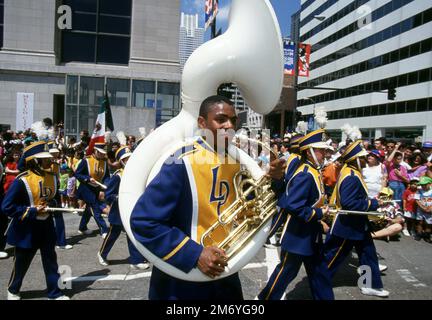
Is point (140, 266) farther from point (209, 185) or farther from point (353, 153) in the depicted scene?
point (209, 185)

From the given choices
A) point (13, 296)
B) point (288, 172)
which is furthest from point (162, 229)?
point (288, 172)

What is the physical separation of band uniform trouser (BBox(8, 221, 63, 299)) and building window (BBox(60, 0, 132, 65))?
1773cm

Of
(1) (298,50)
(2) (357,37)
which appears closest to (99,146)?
(1) (298,50)

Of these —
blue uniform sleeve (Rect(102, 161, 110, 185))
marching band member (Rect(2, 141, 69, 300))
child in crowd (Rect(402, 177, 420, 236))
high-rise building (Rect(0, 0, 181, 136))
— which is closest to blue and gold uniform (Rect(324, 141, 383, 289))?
marching band member (Rect(2, 141, 69, 300))

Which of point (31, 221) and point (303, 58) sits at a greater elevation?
point (303, 58)

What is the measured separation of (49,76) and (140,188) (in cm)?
1884

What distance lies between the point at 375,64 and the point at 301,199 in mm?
43004

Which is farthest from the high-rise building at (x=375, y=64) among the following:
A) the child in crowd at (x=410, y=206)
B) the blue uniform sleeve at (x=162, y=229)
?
the blue uniform sleeve at (x=162, y=229)

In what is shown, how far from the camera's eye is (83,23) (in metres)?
20.1

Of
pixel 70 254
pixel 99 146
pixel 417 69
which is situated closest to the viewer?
pixel 70 254

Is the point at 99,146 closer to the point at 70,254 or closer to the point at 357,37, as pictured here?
the point at 70,254

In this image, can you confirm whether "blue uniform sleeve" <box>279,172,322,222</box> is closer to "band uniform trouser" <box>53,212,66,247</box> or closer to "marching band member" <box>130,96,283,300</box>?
"marching band member" <box>130,96,283,300</box>

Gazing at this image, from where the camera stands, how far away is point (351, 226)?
4.72 m

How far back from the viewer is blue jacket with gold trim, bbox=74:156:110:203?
7352 millimetres
